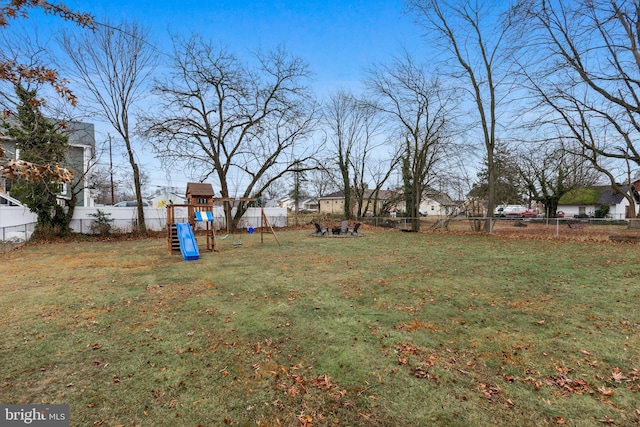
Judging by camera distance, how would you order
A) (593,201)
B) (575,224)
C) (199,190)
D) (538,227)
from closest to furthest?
(199,190)
(575,224)
(538,227)
(593,201)

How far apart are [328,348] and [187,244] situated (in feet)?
28.5

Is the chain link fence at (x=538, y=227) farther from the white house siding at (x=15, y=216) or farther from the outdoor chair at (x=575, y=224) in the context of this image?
the white house siding at (x=15, y=216)

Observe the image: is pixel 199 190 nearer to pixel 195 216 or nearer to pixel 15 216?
pixel 195 216

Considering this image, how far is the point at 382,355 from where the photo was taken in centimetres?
360

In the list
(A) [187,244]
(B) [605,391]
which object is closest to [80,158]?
(A) [187,244]

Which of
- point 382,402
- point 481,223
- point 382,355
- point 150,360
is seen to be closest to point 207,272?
point 150,360

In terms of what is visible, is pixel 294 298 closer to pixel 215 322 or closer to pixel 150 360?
pixel 215 322

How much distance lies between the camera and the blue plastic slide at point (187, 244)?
1046 centimetres

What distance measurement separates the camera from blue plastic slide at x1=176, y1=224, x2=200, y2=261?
412 inches

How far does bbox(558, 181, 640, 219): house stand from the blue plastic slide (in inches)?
1798

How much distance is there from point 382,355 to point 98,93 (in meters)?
20.9

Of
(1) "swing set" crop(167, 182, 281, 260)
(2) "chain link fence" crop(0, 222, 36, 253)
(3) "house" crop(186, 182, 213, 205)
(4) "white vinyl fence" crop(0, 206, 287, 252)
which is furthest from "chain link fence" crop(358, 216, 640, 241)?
(2) "chain link fence" crop(0, 222, 36, 253)

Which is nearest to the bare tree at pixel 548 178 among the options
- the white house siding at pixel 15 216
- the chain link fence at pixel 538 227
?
the chain link fence at pixel 538 227

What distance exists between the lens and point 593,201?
4241 cm
